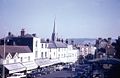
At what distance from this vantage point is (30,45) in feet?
140

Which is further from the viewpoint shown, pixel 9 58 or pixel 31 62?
pixel 31 62

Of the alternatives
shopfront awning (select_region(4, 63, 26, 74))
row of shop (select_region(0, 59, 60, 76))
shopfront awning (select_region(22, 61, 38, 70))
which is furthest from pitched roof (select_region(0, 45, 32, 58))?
shopfront awning (select_region(22, 61, 38, 70))

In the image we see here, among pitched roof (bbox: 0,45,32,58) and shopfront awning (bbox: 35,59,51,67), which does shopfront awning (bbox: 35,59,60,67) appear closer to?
shopfront awning (bbox: 35,59,51,67)

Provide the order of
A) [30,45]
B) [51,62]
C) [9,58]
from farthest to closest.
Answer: [51,62] < [30,45] < [9,58]

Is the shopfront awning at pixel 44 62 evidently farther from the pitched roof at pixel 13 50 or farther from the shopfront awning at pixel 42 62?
the pitched roof at pixel 13 50

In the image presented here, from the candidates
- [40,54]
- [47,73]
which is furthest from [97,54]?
[47,73]

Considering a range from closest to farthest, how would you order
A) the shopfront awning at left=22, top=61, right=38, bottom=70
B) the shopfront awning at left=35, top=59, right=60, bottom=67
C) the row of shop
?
the row of shop < the shopfront awning at left=22, top=61, right=38, bottom=70 < the shopfront awning at left=35, top=59, right=60, bottom=67

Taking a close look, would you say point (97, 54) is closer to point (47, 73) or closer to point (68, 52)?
point (68, 52)

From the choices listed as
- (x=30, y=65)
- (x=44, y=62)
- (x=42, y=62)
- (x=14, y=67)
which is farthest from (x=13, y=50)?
(x=44, y=62)

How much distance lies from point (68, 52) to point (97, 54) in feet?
26.7

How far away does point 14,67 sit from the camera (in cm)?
3316

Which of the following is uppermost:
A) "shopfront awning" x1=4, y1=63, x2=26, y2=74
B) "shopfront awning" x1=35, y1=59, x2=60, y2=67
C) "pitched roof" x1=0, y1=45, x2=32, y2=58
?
"pitched roof" x1=0, y1=45, x2=32, y2=58

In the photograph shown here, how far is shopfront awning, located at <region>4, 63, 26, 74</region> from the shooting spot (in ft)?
103

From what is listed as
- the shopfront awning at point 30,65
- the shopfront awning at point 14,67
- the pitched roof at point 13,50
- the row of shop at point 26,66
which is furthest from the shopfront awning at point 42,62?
the shopfront awning at point 14,67
